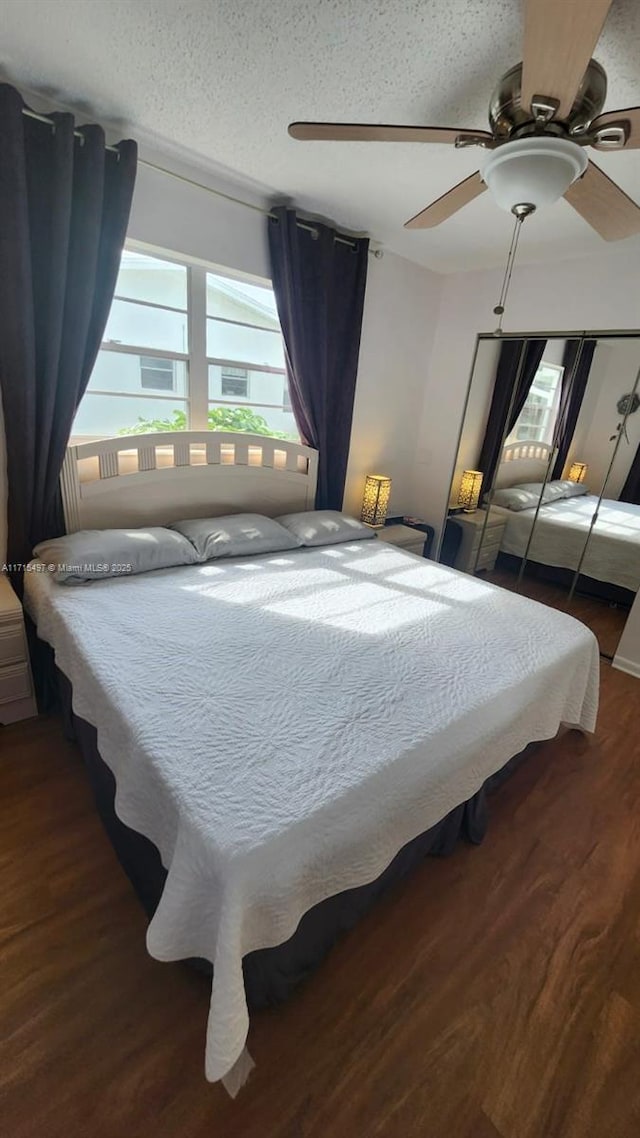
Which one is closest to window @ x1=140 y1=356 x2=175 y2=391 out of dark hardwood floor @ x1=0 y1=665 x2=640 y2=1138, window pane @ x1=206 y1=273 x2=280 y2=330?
window pane @ x1=206 y1=273 x2=280 y2=330

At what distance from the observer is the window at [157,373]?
2.41 metres

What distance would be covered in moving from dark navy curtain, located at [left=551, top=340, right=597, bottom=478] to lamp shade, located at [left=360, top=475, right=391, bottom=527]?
3.83ft

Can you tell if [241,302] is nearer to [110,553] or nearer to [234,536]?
[234,536]

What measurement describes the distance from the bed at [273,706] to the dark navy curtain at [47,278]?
0.19 meters

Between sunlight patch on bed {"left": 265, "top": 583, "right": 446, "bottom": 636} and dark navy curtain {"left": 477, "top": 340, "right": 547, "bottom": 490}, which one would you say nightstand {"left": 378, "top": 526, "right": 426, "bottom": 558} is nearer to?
dark navy curtain {"left": 477, "top": 340, "right": 547, "bottom": 490}

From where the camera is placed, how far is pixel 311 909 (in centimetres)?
111

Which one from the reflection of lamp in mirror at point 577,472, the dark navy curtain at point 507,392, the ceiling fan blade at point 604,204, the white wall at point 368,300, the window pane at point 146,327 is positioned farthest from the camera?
the dark navy curtain at point 507,392

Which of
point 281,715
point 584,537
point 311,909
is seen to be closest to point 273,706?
point 281,715

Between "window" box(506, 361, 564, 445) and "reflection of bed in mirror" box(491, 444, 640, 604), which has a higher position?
"window" box(506, 361, 564, 445)

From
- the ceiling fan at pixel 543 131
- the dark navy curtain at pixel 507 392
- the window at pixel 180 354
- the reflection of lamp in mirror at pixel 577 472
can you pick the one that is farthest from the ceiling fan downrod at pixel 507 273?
the window at pixel 180 354

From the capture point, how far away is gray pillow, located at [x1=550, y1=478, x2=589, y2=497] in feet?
9.68

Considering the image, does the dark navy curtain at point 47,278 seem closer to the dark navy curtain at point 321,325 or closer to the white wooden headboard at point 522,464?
the dark navy curtain at point 321,325

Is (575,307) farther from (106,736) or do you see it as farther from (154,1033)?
(154,1033)

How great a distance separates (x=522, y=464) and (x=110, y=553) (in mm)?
2759
